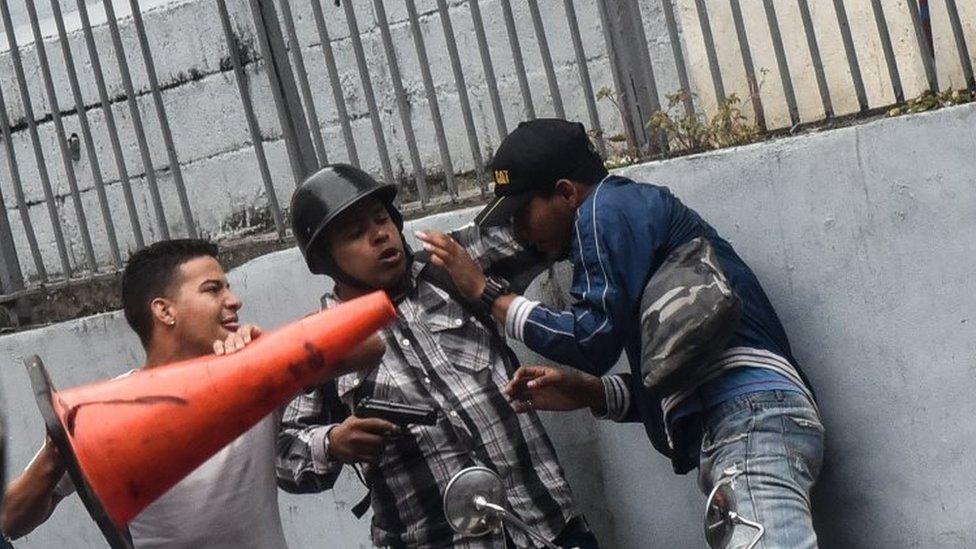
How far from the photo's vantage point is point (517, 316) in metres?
4.72

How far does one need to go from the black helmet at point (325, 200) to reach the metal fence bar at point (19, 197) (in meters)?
2.07

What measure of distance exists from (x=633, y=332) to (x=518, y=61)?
1340 millimetres

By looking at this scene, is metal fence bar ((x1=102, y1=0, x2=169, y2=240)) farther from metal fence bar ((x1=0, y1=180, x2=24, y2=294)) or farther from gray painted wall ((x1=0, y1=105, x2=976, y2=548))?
gray painted wall ((x1=0, y1=105, x2=976, y2=548))

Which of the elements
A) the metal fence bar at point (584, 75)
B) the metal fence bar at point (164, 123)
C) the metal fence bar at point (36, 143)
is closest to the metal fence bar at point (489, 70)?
the metal fence bar at point (584, 75)

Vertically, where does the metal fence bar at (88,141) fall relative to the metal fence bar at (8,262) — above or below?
above

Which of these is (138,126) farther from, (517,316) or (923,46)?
(923,46)

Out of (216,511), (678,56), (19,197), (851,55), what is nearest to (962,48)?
(851,55)

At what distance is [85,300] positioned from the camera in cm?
666

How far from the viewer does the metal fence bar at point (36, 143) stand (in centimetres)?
667

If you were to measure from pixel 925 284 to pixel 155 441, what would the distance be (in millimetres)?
2356

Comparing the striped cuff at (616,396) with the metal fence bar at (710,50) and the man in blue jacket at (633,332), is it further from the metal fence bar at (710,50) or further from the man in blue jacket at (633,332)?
the metal fence bar at (710,50)

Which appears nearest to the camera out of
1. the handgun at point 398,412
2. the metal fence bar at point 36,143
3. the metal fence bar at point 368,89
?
the handgun at point 398,412

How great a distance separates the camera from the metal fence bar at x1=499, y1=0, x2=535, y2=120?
5.66 meters

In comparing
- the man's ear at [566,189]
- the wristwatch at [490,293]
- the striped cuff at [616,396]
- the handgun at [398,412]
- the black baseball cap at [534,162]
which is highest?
the black baseball cap at [534,162]
